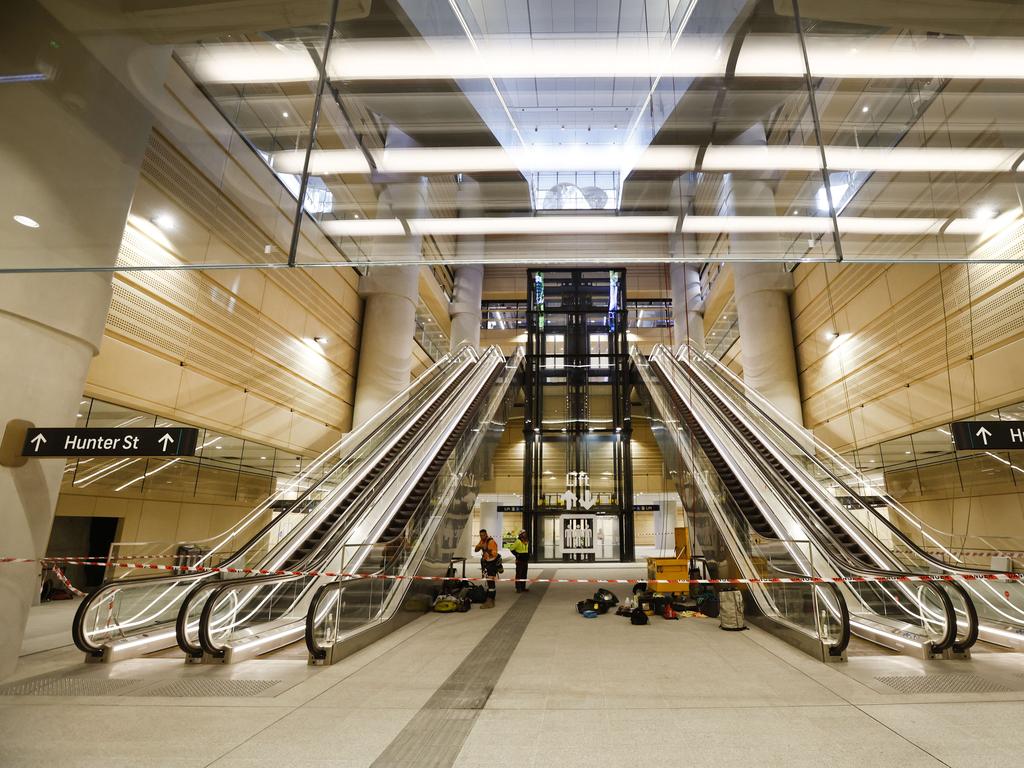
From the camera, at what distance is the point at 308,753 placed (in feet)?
9.70

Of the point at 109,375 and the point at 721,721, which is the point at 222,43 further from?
the point at 109,375

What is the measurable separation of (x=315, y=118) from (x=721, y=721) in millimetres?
4548

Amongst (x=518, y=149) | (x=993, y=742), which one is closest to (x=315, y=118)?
(x=518, y=149)

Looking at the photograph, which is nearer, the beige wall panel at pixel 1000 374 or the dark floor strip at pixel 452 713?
the dark floor strip at pixel 452 713

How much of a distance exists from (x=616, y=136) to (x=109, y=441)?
4.78 metres

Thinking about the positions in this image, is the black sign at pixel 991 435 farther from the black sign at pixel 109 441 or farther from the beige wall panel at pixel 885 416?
the black sign at pixel 109 441

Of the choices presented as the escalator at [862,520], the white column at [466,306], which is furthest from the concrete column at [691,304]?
the escalator at [862,520]

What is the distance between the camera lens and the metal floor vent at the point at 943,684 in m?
4.11

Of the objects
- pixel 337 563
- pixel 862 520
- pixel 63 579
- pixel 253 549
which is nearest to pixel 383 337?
pixel 253 549

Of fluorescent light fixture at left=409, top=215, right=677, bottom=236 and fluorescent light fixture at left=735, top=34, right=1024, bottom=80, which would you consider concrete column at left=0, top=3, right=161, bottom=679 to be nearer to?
fluorescent light fixture at left=409, top=215, right=677, bottom=236

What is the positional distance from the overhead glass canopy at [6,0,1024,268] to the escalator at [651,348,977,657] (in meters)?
3.93

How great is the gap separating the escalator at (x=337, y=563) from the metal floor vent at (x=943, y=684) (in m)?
4.96

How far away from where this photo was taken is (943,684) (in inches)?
168

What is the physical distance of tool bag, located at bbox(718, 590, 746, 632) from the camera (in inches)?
259
